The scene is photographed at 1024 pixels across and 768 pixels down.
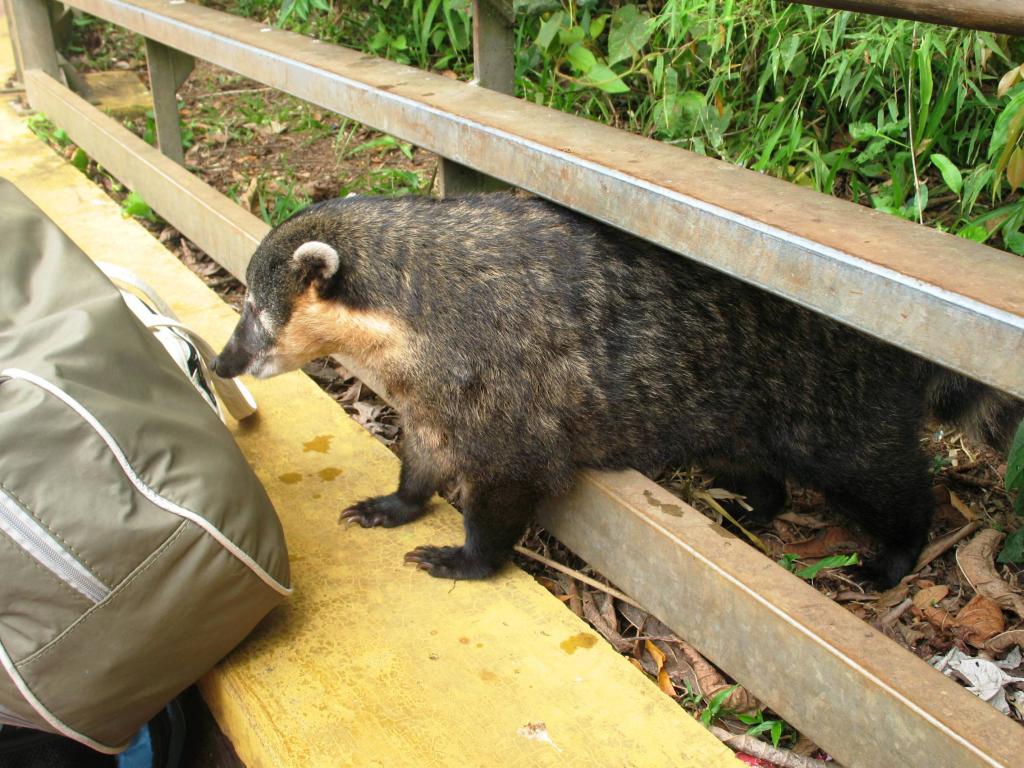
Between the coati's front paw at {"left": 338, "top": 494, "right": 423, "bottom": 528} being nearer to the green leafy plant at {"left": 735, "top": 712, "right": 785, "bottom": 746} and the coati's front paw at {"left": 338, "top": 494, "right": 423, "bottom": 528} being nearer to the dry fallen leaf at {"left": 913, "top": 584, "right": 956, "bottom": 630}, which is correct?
the green leafy plant at {"left": 735, "top": 712, "right": 785, "bottom": 746}

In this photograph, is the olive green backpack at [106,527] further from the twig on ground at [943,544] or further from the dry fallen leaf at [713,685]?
the twig on ground at [943,544]

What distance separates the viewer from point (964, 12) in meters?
1.86

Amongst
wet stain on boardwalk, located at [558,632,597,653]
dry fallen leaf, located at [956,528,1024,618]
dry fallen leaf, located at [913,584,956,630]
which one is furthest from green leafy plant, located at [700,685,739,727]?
dry fallen leaf, located at [956,528,1024,618]

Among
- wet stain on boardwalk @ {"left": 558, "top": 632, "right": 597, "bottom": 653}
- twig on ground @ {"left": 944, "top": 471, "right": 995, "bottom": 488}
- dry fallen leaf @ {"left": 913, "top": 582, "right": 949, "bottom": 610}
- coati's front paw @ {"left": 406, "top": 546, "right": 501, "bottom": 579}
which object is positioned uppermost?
coati's front paw @ {"left": 406, "top": 546, "right": 501, "bottom": 579}

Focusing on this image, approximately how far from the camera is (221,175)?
5727 millimetres

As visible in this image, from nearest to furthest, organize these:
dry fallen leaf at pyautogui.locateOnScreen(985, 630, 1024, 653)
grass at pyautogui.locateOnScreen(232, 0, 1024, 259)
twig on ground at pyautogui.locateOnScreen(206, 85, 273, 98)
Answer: dry fallen leaf at pyautogui.locateOnScreen(985, 630, 1024, 653) < grass at pyautogui.locateOnScreen(232, 0, 1024, 259) < twig on ground at pyautogui.locateOnScreen(206, 85, 273, 98)

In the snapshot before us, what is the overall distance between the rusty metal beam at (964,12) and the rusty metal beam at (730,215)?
15.6 inches

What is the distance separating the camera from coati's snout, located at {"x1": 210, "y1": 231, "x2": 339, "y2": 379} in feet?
9.03

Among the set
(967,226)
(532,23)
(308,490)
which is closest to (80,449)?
(308,490)

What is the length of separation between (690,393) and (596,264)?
42 cm

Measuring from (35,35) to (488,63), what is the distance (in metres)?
4.37

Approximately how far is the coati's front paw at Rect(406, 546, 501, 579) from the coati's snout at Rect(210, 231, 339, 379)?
0.64 metres

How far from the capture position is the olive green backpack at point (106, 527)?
2006 mm

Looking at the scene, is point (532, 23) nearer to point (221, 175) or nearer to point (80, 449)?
point (221, 175)
